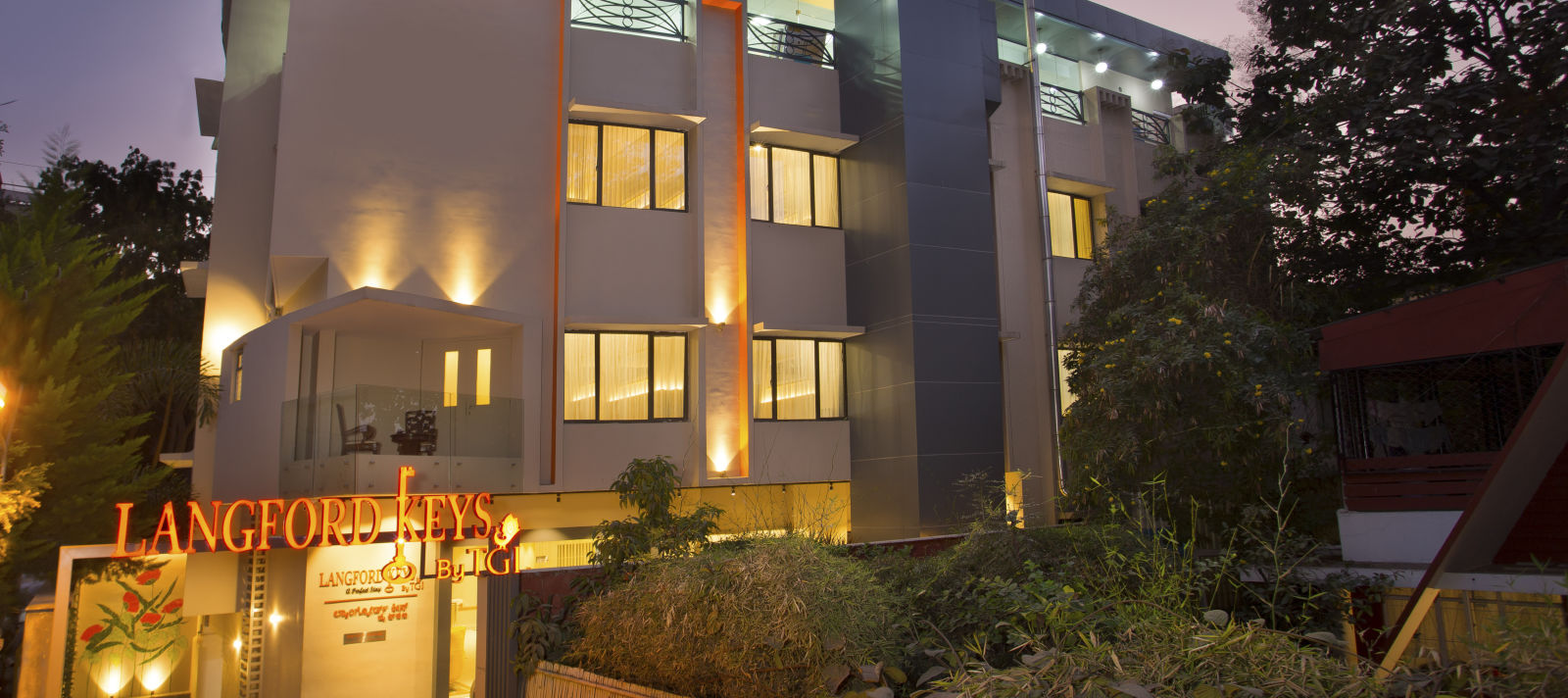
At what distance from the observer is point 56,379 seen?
14008 mm

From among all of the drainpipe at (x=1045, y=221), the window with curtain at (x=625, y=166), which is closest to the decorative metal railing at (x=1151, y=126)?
the drainpipe at (x=1045, y=221)

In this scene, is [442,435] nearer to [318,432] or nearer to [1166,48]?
[318,432]

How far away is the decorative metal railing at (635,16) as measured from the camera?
57.2ft

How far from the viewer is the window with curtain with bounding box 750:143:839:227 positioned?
1822 cm

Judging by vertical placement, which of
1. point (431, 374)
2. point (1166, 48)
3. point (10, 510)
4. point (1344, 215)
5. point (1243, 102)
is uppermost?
point (1166, 48)

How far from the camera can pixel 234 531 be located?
46.0 ft

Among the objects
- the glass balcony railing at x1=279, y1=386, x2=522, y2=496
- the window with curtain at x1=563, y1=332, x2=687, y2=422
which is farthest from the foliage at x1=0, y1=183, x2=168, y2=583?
the window with curtain at x1=563, y1=332, x2=687, y2=422

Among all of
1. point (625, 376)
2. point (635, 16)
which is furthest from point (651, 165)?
point (625, 376)

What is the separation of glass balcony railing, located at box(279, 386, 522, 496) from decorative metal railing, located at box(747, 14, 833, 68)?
8.60 metres

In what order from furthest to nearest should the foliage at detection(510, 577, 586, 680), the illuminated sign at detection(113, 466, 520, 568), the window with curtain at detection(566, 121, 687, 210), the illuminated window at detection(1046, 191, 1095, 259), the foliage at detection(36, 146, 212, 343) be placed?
the foliage at detection(36, 146, 212, 343), the illuminated window at detection(1046, 191, 1095, 259), the window with curtain at detection(566, 121, 687, 210), the illuminated sign at detection(113, 466, 520, 568), the foliage at detection(510, 577, 586, 680)

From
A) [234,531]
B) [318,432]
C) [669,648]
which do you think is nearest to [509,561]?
[669,648]

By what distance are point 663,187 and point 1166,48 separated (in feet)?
40.1

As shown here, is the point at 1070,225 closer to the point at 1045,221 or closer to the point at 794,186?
the point at 1045,221

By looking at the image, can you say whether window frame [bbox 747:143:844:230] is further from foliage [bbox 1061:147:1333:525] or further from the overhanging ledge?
foliage [bbox 1061:147:1333:525]
